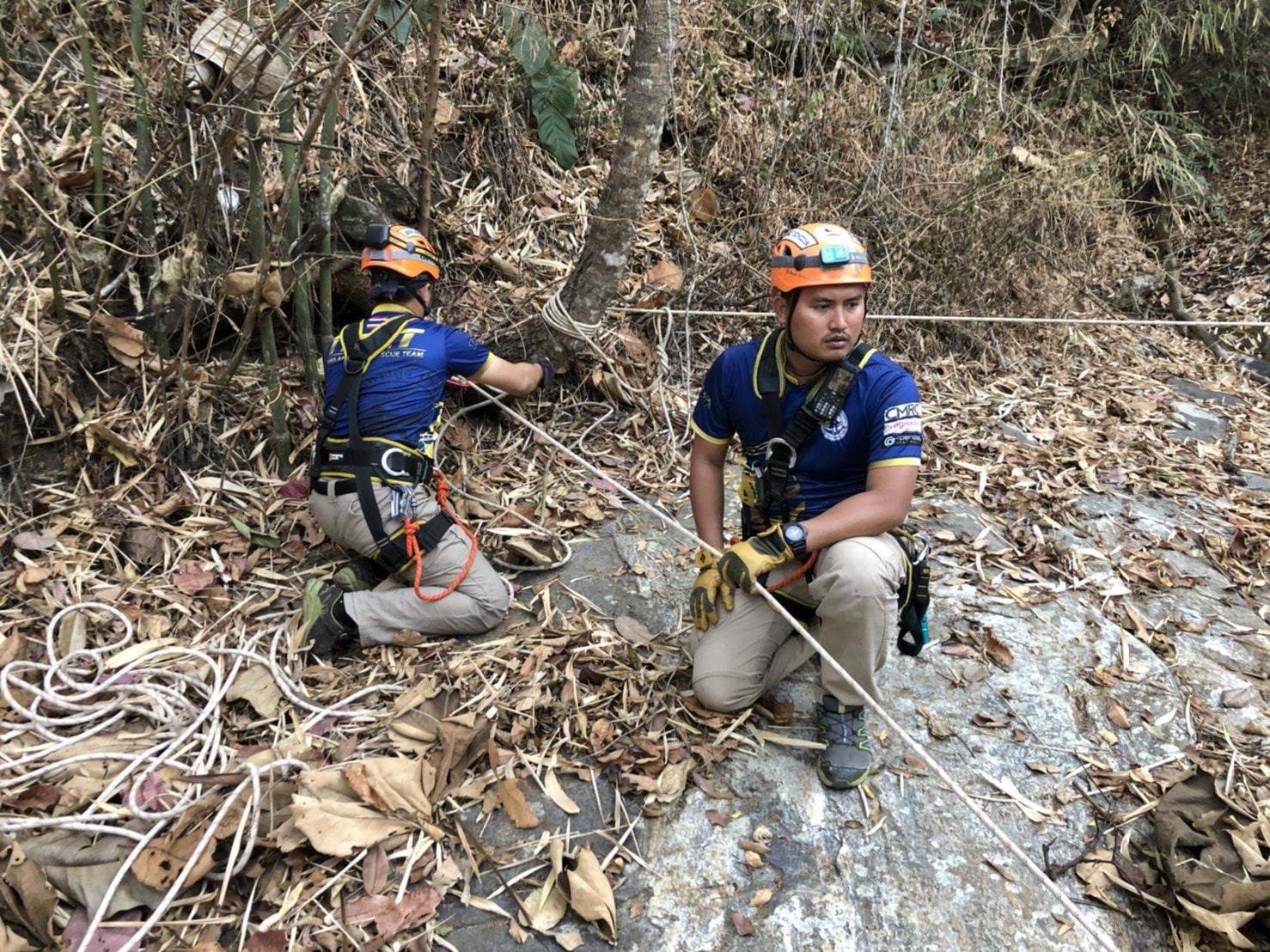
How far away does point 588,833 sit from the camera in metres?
2.34

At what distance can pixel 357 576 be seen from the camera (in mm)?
3281

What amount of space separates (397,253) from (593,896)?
245cm

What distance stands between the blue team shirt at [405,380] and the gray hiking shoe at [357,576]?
1.74 ft

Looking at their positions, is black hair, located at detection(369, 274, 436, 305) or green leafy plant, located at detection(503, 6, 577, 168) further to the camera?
green leafy plant, located at detection(503, 6, 577, 168)

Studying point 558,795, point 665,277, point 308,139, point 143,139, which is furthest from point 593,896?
point 665,277

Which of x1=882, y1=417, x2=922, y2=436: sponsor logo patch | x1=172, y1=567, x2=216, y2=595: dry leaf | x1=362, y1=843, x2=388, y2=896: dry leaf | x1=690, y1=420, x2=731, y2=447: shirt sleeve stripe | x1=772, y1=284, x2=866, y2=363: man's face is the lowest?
x1=362, y1=843, x2=388, y2=896: dry leaf

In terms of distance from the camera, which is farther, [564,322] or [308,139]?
[564,322]

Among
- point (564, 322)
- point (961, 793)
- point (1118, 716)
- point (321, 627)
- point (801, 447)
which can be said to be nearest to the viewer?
point (961, 793)

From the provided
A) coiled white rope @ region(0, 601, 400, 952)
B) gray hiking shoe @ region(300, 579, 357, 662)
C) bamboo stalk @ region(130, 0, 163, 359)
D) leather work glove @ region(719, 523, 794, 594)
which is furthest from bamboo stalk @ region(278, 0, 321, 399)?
leather work glove @ region(719, 523, 794, 594)

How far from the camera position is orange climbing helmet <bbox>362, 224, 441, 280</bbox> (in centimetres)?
325

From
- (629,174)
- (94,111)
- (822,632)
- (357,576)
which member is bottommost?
(357,576)

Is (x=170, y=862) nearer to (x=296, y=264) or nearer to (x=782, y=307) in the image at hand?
(x=782, y=307)

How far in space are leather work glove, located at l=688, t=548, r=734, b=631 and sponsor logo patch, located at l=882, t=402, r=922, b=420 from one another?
0.73 meters

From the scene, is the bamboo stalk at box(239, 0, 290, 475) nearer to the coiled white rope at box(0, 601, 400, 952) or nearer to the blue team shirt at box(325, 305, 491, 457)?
the blue team shirt at box(325, 305, 491, 457)
